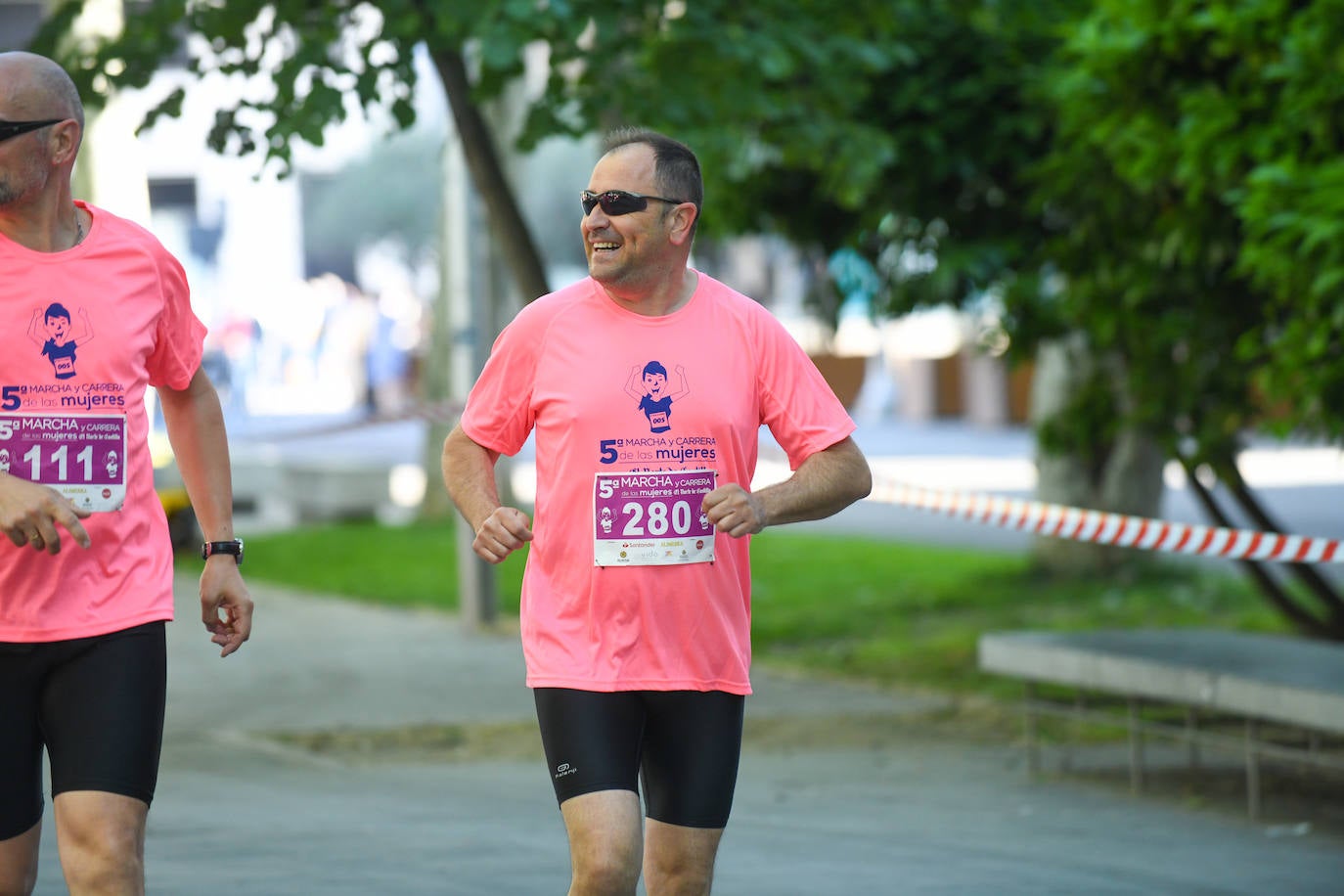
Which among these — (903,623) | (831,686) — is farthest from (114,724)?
(903,623)

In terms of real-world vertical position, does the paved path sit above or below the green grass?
above

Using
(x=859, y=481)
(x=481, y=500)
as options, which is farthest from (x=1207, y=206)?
(x=481, y=500)

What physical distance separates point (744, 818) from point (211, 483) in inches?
142

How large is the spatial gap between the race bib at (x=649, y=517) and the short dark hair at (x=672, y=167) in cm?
54

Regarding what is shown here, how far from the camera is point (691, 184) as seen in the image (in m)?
4.43

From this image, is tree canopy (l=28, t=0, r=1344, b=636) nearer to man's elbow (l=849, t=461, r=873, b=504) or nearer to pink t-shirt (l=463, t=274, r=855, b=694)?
man's elbow (l=849, t=461, r=873, b=504)

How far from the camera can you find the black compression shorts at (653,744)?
4258 millimetres

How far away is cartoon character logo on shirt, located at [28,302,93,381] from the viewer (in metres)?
4.01

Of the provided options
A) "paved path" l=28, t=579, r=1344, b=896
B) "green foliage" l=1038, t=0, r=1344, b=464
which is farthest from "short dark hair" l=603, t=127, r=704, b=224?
"green foliage" l=1038, t=0, r=1344, b=464

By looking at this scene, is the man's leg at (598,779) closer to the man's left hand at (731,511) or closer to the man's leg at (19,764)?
the man's left hand at (731,511)

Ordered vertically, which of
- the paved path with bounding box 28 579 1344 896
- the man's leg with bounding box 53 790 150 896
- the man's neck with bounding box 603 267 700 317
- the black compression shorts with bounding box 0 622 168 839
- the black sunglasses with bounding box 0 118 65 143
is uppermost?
the black sunglasses with bounding box 0 118 65 143

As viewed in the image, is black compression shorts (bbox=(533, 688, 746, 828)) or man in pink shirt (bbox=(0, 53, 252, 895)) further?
black compression shorts (bbox=(533, 688, 746, 828))

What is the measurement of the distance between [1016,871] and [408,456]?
2402cm

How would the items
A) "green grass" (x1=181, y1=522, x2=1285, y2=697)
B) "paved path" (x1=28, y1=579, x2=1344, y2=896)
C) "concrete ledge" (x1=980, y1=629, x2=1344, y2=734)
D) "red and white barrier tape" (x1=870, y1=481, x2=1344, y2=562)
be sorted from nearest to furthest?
"paved path" (x1=28, y1=579, x2=1344, y2=896) < "concrete ledge" (x1=980, y1=629, x2=1344, y2=734) < "red and white barrier tape" (x1=870, y1=481, x2=1344, y2=562) < "green grass" (x1=181, y1=522, x2=1285, y2=697)
